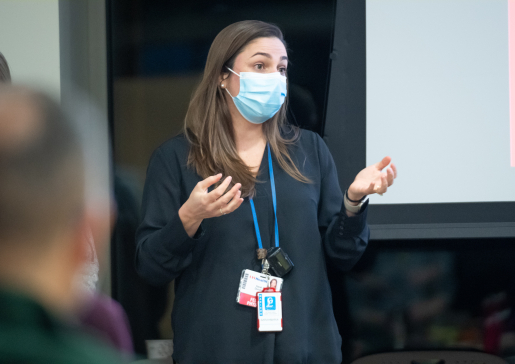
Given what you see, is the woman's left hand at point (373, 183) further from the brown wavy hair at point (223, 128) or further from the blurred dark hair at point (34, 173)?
the blurred dark hair at point (34, 173)

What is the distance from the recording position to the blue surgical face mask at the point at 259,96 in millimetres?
1627

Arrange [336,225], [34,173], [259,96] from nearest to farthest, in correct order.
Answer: [34,173] → [336,225] → [259,96]

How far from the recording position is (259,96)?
162 cm

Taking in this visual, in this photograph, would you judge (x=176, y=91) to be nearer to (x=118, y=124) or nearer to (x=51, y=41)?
(x=118, y=124)

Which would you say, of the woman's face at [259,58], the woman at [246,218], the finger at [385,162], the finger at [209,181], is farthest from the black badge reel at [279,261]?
the woman's face at [259,58]

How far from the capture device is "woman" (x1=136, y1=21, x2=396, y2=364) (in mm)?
1405

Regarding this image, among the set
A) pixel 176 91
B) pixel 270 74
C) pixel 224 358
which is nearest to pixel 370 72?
pixel 270 74

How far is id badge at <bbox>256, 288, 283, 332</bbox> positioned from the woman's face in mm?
697

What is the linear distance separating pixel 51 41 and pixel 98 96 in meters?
0.32

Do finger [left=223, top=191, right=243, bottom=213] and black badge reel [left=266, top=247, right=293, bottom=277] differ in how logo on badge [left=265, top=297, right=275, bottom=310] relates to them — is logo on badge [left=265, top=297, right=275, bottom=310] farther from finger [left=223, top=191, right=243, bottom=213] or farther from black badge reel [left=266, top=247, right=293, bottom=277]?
finger [left=223, top=191, right=243, bottom=213]

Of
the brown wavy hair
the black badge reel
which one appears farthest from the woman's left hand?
the black badge reel

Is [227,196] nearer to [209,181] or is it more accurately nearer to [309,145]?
[209,181]

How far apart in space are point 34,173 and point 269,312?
1025 mm

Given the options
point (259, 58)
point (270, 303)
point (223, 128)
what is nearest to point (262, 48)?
point (259, 58)
